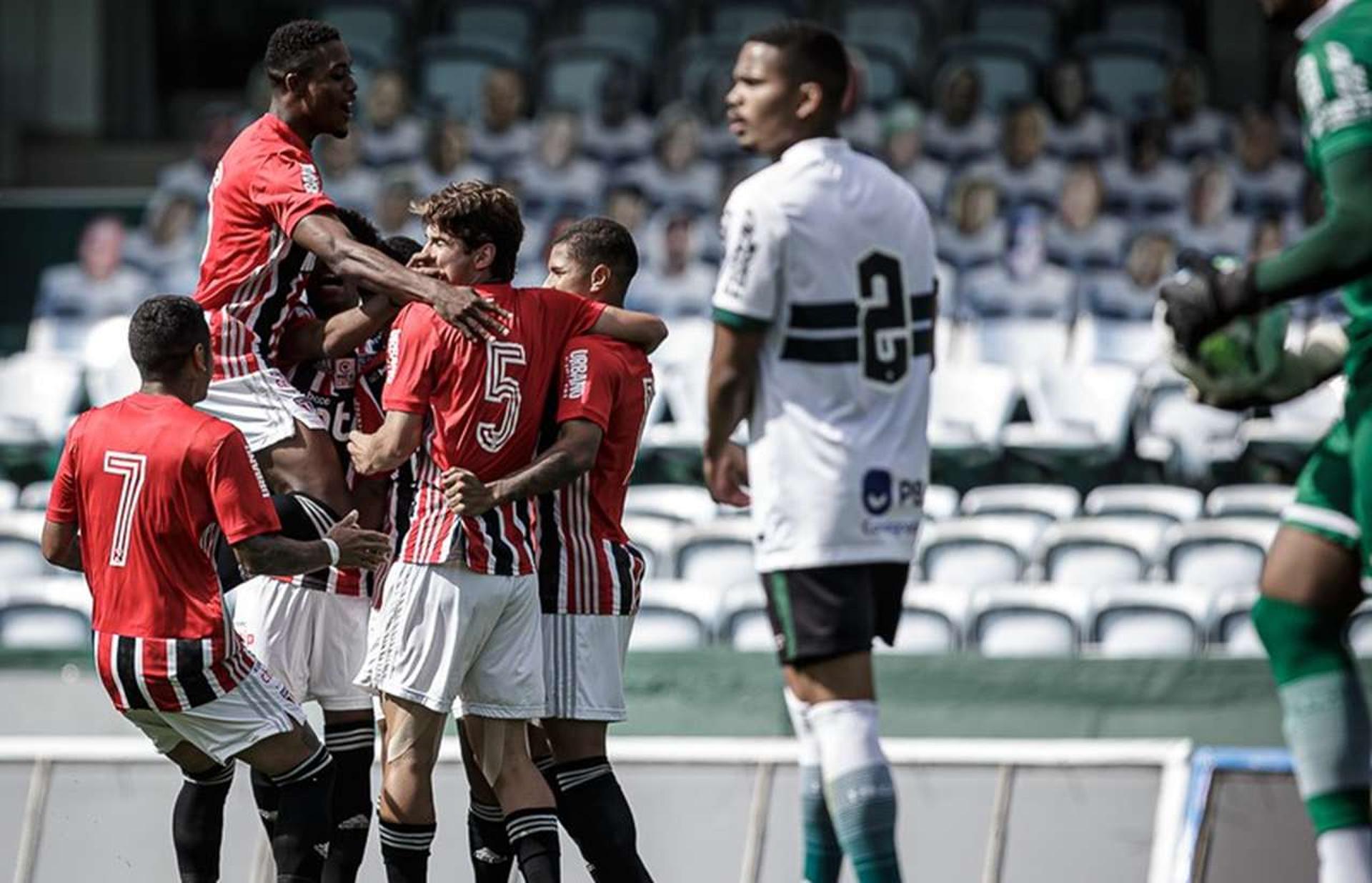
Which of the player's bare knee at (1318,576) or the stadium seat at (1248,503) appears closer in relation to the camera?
the player's bare knee at (1318,576)

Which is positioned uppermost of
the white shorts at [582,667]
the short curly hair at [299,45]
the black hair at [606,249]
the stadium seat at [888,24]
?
the stadium seat at [888,24]

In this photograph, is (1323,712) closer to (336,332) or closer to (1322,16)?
(1322,16)

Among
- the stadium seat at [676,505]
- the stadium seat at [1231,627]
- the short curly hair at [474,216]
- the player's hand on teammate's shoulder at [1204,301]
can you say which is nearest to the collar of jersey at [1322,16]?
the player's hand on teammate's shoulder at [1204,301]

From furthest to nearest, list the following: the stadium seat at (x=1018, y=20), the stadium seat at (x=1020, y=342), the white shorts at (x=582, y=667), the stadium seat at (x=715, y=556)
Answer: the stadium seat at (x=1018, y=20)
the stadium seat at (x=1020, y=342)
the stadium seat at (x=715, y=556)
the white shorts at (x=582, y=667)

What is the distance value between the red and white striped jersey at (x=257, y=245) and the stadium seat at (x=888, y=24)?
12022mm

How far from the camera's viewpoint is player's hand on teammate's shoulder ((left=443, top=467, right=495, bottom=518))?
18.7ft

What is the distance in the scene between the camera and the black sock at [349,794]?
20.7 feet

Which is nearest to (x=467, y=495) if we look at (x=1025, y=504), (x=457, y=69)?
(x=1025, y=504)

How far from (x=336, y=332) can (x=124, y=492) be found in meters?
0.78

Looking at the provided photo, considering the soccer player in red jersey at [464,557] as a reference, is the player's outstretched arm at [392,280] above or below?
above

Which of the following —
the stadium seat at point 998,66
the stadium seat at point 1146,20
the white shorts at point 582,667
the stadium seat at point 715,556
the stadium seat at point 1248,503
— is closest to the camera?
the white shorts at point 582,667

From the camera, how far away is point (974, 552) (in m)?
10.7

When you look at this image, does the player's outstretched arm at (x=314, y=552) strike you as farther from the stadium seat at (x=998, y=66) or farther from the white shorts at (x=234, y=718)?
the stadium seat at (x=998, y=66)

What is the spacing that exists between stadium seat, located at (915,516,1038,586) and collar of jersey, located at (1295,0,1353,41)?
635cm
